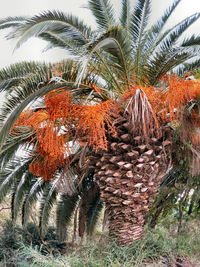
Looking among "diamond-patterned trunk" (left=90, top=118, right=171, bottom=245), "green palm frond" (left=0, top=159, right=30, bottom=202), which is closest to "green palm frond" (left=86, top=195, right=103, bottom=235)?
"green palm frond" (left=0, top=159, right=30, bottom=202)

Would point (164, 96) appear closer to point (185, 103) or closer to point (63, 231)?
point (185, 103)

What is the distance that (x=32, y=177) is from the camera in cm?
601

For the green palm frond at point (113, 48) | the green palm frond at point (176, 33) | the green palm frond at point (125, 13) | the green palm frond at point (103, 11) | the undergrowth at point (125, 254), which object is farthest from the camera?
the green palm frond at point (125, 13)

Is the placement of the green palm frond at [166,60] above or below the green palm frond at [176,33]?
below

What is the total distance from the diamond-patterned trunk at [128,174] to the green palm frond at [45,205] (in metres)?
1.72

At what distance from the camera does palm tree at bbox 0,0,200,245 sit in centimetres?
397

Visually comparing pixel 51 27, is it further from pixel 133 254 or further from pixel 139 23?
pixel 133 254

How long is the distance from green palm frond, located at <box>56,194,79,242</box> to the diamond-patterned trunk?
170cm

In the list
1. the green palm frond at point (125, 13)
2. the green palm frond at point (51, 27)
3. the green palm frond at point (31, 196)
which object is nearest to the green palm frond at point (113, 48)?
the green palm frond at point (51, 27)

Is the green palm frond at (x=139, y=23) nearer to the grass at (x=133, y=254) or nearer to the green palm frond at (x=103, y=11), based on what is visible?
the green palm frond at (x=103, y=11)

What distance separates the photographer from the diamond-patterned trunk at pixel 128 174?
173 inches

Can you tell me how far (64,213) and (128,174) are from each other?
2.33 metres

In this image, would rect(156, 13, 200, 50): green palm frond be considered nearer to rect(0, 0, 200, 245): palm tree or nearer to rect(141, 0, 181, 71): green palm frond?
rect(0, 0, 200, 245): palm tree

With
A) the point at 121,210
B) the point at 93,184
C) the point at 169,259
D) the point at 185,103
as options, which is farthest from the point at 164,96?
the point at 93,184
